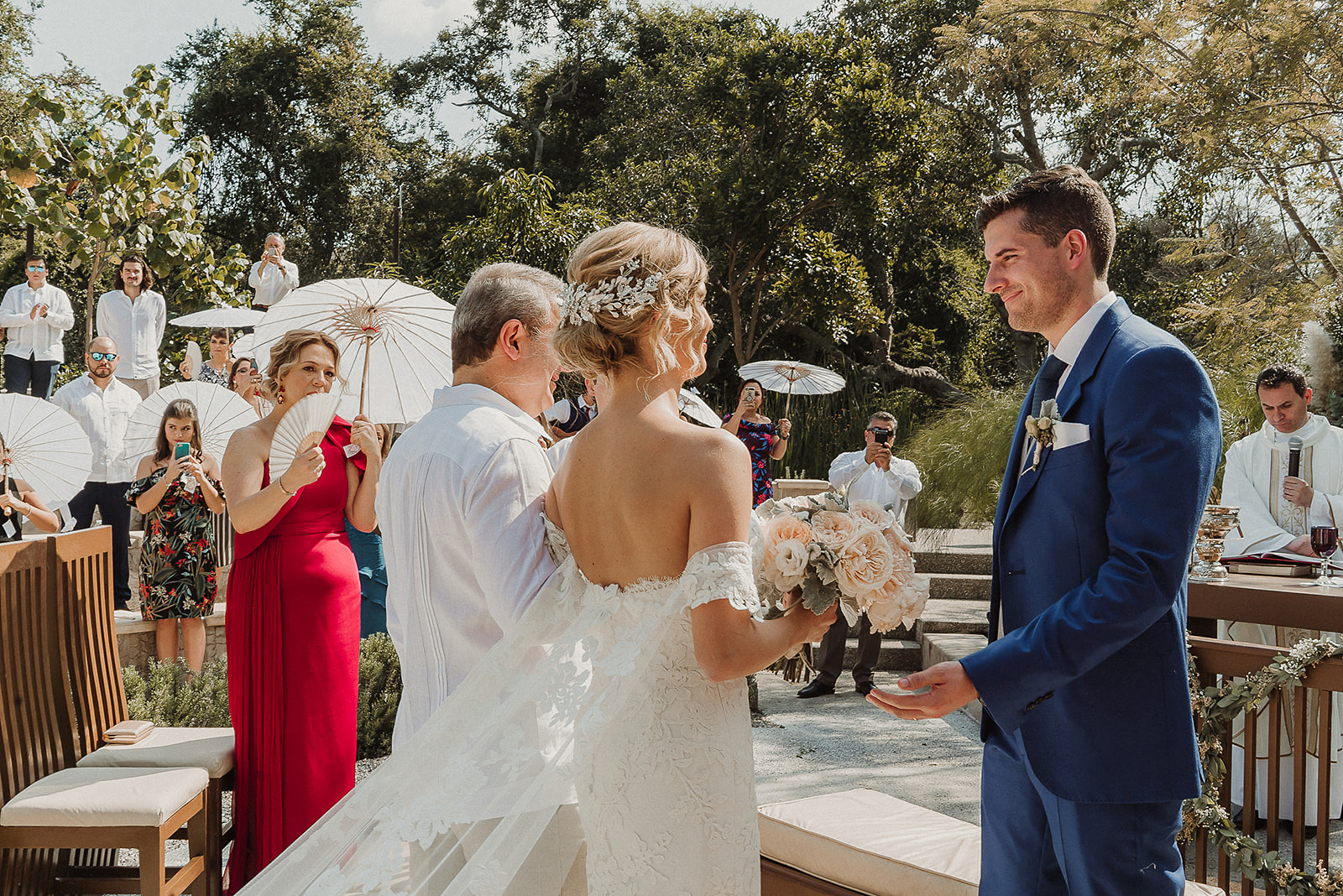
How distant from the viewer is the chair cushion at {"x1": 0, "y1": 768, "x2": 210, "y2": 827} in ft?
9.93

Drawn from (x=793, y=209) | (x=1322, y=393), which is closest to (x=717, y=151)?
(x=793, y=209)

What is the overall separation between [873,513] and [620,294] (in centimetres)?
67

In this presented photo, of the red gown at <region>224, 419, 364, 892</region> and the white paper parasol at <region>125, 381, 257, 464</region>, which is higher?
the white paper parasol at <region>125, 381, 257, 464</region>

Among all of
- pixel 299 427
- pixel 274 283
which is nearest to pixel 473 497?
pixel 299 427

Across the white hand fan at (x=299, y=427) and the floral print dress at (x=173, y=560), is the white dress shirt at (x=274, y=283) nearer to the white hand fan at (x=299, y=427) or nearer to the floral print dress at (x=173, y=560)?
the floral print dress at (x=173, y=560)

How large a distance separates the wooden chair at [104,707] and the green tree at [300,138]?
72.4 ft

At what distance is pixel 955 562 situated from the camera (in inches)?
384

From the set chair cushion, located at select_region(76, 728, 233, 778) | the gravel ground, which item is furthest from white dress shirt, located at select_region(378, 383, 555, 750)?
the gravel ground

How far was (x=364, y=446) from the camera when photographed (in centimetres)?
367

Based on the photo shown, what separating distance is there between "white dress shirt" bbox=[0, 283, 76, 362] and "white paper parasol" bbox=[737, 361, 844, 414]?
7.13 metres

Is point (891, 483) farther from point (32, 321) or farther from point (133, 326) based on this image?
point (32, 321)

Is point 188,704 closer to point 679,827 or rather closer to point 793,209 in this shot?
point 679,827

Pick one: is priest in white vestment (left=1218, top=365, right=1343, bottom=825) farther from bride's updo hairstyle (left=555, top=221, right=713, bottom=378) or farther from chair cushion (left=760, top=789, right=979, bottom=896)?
bride's updo hairstyle (left=555, top=221, right=713, bottom=378)

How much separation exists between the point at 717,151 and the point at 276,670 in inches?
552
